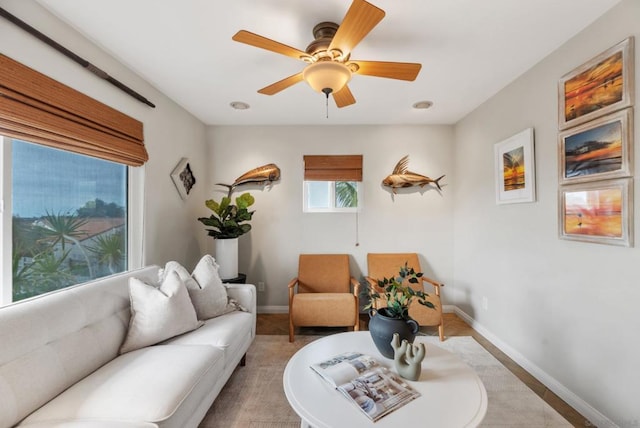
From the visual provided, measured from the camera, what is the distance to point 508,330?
2.52 metres

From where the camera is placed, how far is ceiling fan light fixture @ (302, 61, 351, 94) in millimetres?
1623

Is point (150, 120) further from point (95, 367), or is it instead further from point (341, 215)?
point (341, 215)

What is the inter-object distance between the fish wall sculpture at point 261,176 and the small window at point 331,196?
44 centimetres

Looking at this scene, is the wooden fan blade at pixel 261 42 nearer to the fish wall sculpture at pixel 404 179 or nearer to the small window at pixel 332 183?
the small window at pixel 332 183

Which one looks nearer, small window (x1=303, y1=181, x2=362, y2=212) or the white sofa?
the white sofa

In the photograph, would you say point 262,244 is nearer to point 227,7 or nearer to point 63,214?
point 63,214

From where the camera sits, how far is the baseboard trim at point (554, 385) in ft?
5.46

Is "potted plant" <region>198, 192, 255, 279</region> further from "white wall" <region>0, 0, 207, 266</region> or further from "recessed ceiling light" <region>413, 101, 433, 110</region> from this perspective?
"recessed ceiling light" <region>413, 101, 433, 110</region>

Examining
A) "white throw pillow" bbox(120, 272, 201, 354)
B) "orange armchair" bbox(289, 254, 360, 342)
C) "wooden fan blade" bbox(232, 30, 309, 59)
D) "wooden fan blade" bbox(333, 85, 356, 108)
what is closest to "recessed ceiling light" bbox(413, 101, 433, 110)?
"wooden fan blade" bbox(333, 85, 356, 108)

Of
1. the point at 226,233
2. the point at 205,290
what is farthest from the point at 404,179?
the point at 205,290

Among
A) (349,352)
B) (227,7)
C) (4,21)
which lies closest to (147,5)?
(227,7)

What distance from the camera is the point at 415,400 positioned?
47.8 inches

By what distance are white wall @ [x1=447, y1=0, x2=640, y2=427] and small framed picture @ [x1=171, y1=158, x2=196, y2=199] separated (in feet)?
11.0

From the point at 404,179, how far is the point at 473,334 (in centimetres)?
195
